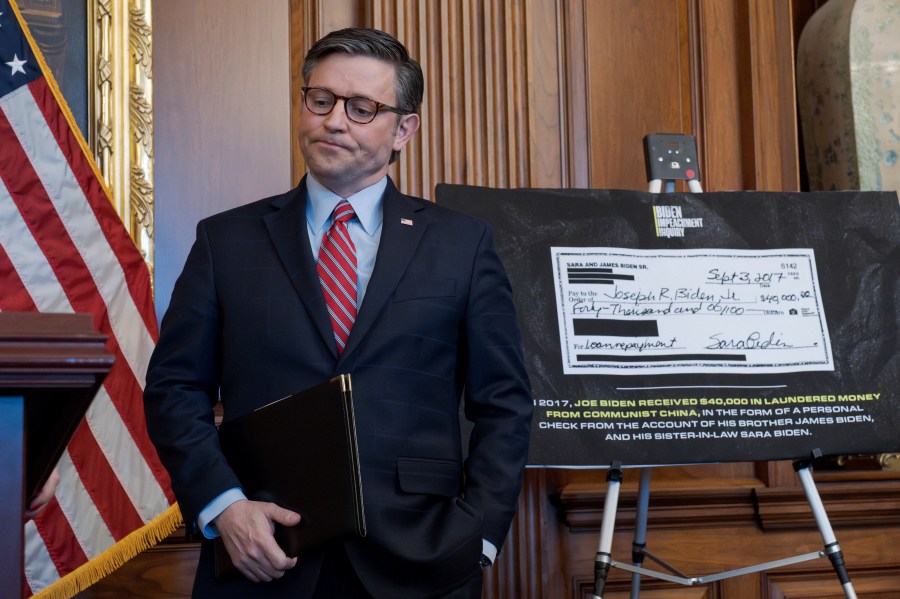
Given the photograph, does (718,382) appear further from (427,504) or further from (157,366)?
(157,366)

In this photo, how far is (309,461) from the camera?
161 cm

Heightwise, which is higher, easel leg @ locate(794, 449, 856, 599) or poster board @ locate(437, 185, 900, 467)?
poster board @ locate(437, 185, 900, 467)

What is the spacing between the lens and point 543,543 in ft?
10.5

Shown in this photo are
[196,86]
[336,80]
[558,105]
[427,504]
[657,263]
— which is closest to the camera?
[427,504]

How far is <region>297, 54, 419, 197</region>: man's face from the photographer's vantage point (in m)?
2.06

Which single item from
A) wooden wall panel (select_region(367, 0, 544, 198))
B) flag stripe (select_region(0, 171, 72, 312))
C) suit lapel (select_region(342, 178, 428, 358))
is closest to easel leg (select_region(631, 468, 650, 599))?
wooden wall panel (select_region(367, 0, 544, 198))

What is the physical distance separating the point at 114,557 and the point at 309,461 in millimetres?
1200

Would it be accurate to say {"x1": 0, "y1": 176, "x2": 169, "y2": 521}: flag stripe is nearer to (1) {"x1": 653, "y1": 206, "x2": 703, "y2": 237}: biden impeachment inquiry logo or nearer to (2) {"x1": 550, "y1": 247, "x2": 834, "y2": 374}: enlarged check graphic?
(2) {"x1": 550, "y1": 247, "x2": 834, "y2": 374}: enlarged check graphic

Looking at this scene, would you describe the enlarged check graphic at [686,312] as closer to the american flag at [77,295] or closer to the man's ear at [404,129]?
the man's ear at [404,129]

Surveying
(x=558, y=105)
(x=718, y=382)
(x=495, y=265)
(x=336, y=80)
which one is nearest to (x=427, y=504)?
(x=495, y=265)

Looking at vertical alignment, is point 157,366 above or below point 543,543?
above

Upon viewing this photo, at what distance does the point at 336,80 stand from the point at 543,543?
166 centimetres

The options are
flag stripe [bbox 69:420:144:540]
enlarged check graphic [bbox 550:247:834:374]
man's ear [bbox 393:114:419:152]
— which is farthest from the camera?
enlarged check graphic [bbox 550:247:834:374]

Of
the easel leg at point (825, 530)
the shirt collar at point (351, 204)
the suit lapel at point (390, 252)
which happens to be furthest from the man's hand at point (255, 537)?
the easel leg at point (825, 530)
